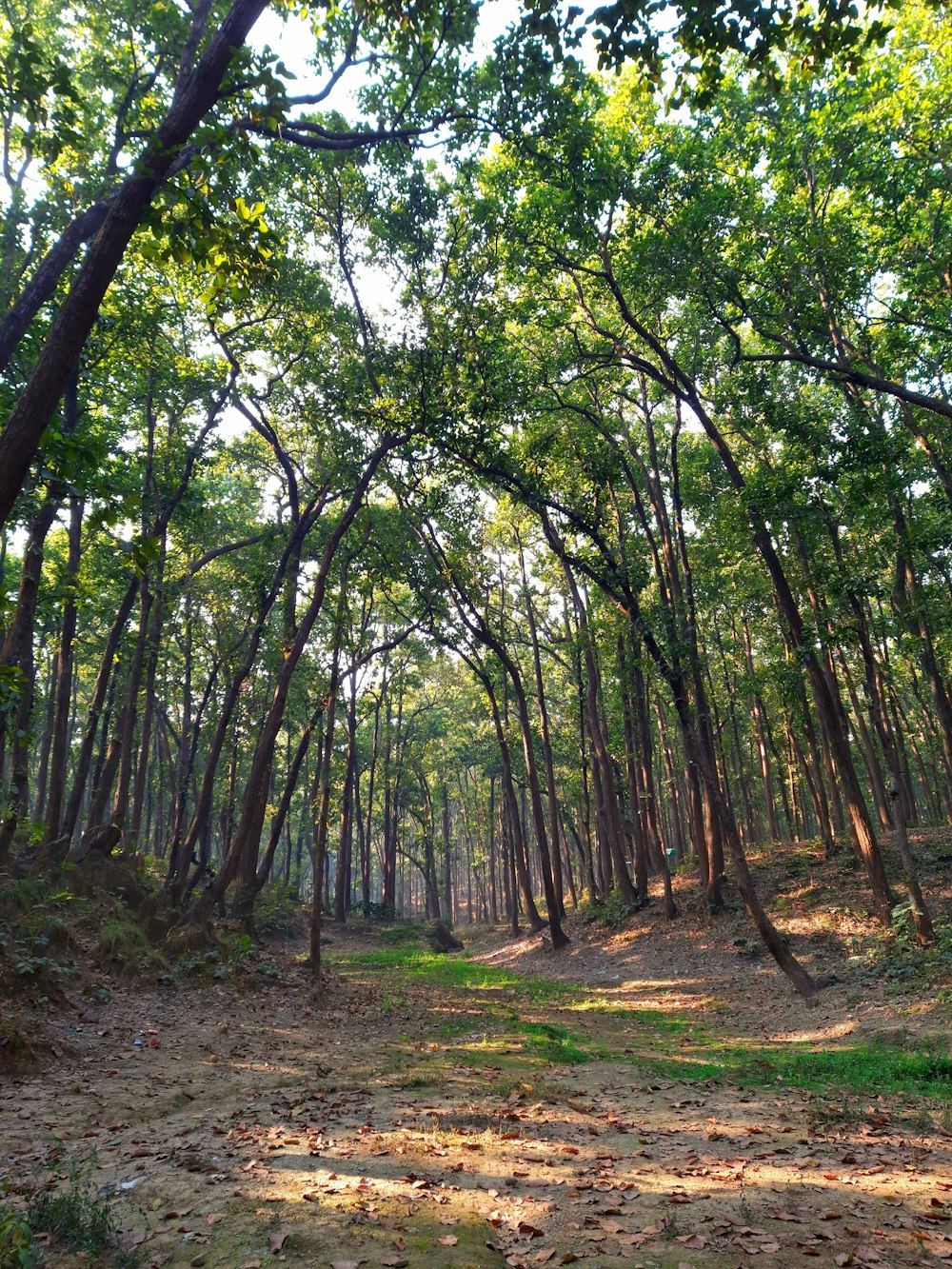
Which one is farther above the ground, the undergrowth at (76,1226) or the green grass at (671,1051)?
the undergrowth at (76,1226)

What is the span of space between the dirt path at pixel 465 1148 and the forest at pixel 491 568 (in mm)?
56

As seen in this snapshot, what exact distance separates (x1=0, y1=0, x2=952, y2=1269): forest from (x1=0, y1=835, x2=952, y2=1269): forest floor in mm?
64

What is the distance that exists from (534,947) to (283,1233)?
24.0 m

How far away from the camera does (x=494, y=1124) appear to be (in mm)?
6430

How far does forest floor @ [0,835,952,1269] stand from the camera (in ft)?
13.6

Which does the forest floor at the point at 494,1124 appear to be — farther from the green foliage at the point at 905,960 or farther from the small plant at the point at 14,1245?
the small plant at the point at 14,1245

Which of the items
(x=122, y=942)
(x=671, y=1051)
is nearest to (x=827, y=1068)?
(x=671, y=1051)

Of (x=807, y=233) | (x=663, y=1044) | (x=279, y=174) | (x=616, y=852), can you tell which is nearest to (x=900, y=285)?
(x=807, y=233)

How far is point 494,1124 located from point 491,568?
2241 centimetres

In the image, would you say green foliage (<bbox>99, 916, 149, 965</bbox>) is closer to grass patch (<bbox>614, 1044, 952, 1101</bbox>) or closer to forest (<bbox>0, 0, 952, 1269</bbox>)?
forest (<bbox>0, 0, 952, 1269</bbox>)

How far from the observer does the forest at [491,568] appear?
15.0ft

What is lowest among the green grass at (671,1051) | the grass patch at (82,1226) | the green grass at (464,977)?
the green grass at (464,977)

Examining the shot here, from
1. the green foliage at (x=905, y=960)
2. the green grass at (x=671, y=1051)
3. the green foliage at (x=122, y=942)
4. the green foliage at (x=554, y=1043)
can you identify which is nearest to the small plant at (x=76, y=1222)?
the green grass at (x=671, y=1051)

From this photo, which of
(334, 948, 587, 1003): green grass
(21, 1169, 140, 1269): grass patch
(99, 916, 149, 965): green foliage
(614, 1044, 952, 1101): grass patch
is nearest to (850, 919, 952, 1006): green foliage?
(614, 1044, 952, 1101): grass patch
